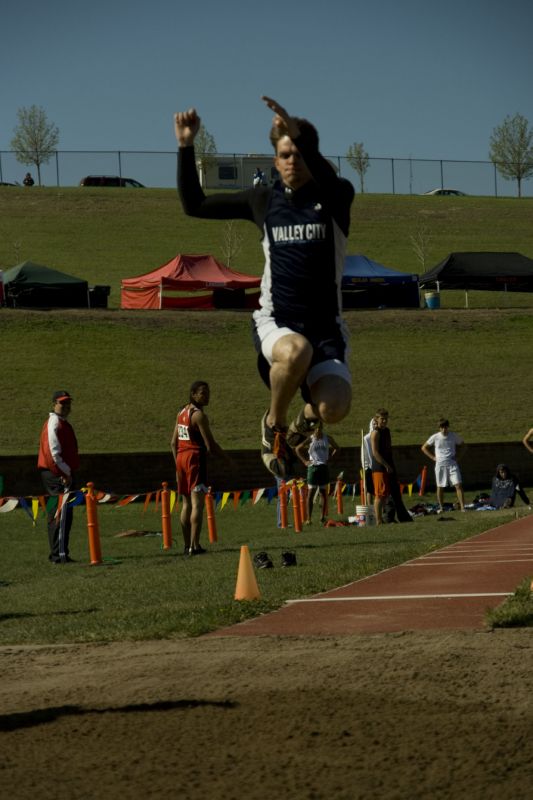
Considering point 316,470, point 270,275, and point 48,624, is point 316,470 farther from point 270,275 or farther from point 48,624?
point 48,624

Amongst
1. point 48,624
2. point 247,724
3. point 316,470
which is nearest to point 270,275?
point 316,470

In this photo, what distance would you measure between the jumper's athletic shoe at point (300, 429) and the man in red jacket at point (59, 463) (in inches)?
341

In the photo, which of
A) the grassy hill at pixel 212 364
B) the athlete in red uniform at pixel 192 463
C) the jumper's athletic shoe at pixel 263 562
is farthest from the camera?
the grassy hill at pixel 212 364

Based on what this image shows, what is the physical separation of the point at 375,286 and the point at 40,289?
1402 cm

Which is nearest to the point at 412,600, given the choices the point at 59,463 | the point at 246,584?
the point at 246,584

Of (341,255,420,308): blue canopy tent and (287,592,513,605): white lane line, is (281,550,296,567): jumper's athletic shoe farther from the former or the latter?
(341,255,420,308): blue canopy tent

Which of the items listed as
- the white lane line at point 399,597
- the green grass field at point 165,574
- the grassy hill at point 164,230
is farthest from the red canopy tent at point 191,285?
the white lane line at point 399,597

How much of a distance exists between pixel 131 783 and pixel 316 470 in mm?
2691

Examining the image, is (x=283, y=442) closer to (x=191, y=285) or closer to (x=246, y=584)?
(x=246, y=584)

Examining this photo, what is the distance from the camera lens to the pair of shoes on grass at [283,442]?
678 centimetres

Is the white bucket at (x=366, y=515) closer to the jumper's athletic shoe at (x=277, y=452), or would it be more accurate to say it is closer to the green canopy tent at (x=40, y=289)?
the jumper's athletic shoe at (x=277, y=452)

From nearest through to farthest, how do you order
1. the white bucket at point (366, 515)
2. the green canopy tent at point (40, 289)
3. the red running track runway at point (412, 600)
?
the red running track runway at point (412, 600) < the white bucket at point (366, 515) < the green canopy tent at point (40, 289)

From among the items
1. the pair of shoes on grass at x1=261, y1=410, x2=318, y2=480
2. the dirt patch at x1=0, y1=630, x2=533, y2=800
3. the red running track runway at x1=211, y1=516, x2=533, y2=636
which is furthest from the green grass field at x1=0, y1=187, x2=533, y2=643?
the pair of shoes on grass at x1=261, y1=410, x2=318, y2=480

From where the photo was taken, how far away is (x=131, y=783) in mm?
5129
